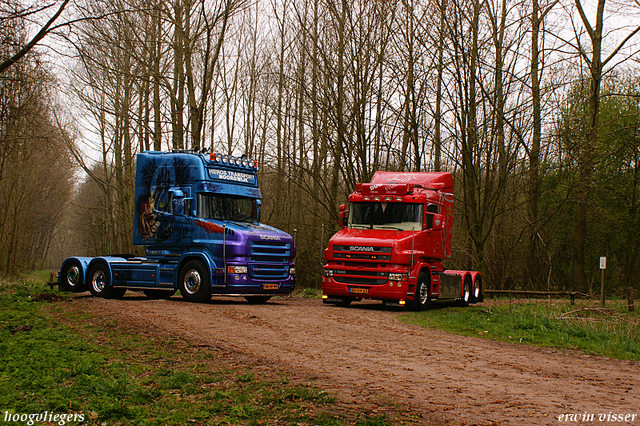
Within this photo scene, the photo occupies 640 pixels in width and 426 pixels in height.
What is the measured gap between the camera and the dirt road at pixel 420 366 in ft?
20.6

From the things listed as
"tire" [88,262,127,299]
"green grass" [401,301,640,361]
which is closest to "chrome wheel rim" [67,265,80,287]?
"tire" [88,262,127,299]

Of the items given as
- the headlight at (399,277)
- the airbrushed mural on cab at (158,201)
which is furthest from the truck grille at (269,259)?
the headlight at (399,277)

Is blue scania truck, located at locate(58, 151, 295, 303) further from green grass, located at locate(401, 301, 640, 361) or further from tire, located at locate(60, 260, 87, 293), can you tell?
green grass, located at locate(401, 301, 640, 361)

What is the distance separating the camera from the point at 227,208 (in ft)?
57.0

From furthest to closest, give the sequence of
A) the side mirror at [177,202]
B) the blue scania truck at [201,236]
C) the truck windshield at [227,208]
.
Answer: the truck windshield at [227,208]
the side mirror at [177,202]
the blue scania truck at [201,236]

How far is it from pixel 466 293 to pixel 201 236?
878 cm

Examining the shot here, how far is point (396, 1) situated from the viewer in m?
22.3

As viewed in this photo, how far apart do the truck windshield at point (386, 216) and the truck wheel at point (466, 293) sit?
3854 millimetres

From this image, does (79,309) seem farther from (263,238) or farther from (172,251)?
(263,238)

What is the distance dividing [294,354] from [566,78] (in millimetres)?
21979

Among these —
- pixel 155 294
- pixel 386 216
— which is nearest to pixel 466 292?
pixel 386 216

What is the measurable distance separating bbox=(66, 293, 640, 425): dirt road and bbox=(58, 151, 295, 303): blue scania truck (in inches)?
95.1

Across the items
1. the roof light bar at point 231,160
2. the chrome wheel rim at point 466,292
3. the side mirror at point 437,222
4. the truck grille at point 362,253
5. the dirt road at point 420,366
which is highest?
the roof light bar at point 231,160

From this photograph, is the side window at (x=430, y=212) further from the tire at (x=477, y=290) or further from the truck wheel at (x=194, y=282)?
the truck wheel at (x=194, y=282)
